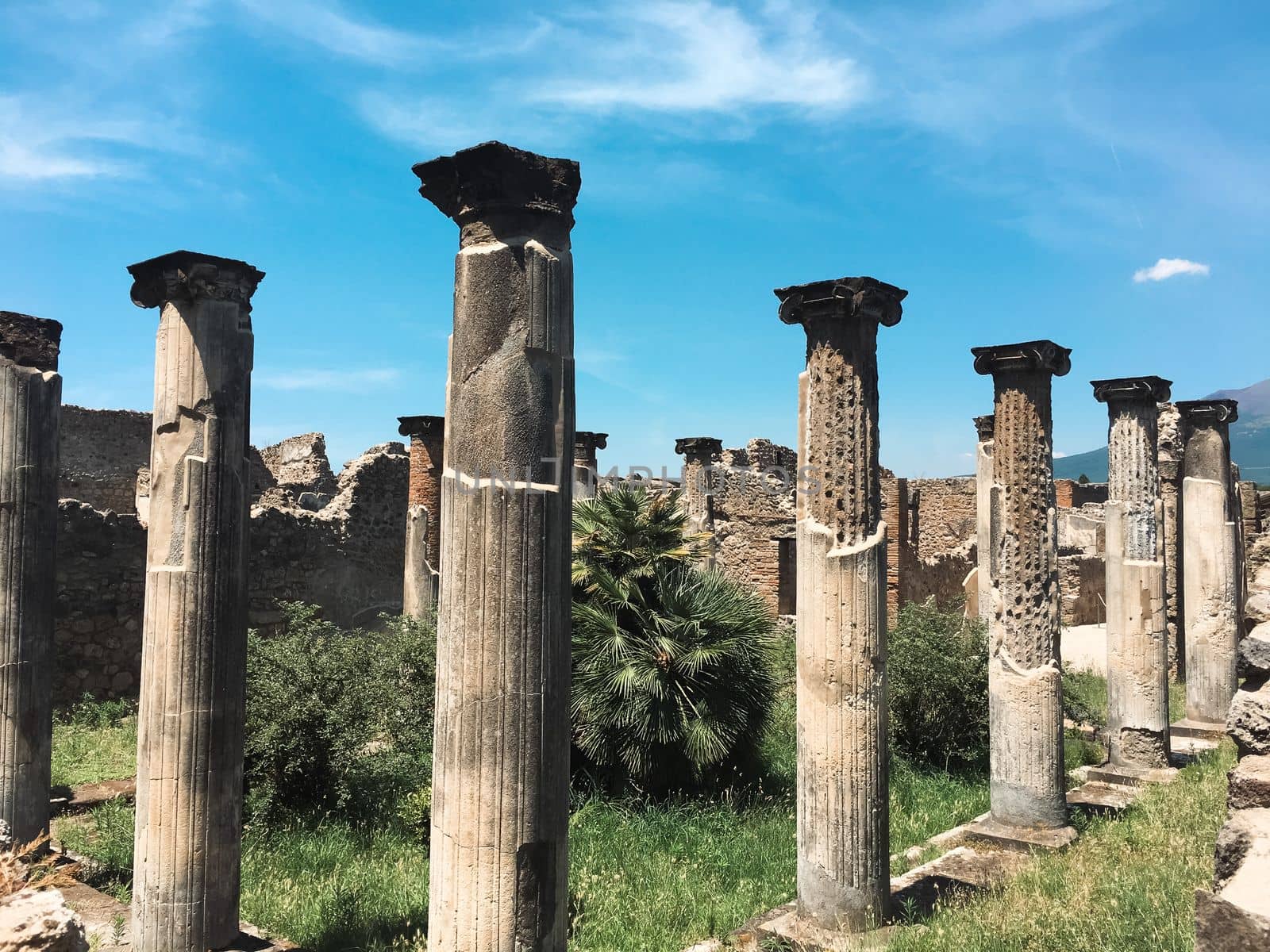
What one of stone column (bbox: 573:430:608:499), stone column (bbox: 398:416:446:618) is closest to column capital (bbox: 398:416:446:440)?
stone column (bbox: 398:416:446:618)

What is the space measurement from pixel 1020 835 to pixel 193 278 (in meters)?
6.85

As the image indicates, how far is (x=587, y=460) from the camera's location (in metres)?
16.2

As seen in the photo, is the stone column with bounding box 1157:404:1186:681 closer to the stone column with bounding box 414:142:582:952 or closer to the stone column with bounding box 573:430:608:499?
the stone column with bounding box 573:430:608:499

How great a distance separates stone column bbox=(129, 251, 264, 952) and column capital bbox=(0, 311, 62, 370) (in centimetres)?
228

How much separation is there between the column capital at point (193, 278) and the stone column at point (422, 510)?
736cm

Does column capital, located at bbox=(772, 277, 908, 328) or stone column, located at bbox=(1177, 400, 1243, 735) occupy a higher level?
column capital, located at bbox=(772, 277, 908, 328)

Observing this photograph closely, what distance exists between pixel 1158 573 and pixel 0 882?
10.0 meters

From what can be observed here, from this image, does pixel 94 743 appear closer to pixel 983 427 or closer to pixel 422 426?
pixel 422 426

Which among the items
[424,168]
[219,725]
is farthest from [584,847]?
[424,168]

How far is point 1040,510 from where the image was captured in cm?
769

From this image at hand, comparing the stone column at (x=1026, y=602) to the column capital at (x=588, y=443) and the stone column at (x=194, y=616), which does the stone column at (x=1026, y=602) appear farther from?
the column capital at (x=588, y=443)

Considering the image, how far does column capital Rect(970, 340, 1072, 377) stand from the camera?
25.3 feet

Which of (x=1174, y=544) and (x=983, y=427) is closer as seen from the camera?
(x=983, y=427)

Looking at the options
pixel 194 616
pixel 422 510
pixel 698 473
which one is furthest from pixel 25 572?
pixel 698 473
